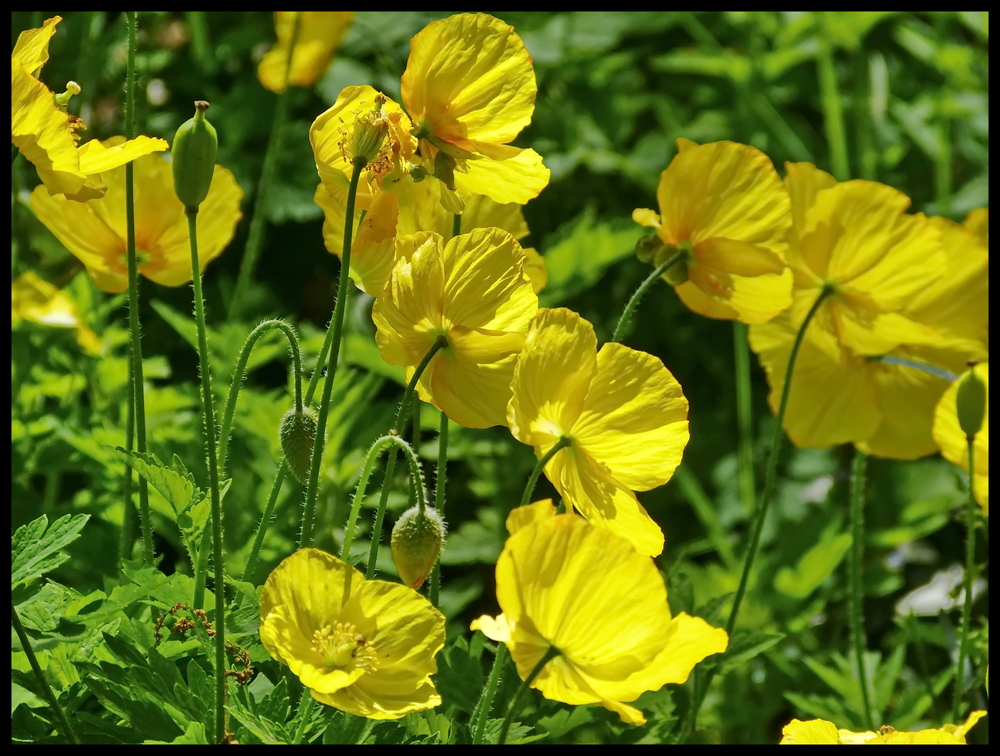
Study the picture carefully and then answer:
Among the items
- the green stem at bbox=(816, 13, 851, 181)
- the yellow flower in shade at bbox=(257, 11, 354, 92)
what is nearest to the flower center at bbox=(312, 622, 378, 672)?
the yellow flower in shade at bbox=(257, 11, 354, 92)

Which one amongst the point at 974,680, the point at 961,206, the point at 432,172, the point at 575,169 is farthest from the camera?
the point at 575,169

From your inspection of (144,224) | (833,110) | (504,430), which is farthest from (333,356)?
(833,110)

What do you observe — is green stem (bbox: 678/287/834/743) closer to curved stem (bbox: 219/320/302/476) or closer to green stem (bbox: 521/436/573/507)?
green stem (bbox: 521/436/573/507)

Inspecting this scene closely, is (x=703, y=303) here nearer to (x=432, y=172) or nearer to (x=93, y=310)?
(x=432, y=172)

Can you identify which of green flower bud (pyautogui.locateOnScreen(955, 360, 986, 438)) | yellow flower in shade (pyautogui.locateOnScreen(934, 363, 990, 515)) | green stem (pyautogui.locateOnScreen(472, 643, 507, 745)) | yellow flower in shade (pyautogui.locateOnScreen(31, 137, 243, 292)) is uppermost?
yellow flower in shade (pyautogui.locateOnScreen(31, 137, 243, 292))

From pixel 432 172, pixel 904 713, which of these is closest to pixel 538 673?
pixel 432 172
